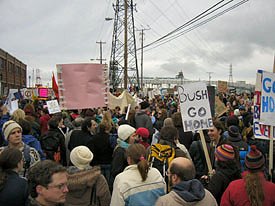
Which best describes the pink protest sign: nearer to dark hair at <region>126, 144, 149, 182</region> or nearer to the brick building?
dark hair at <region>126, 144, 149, 182</region>

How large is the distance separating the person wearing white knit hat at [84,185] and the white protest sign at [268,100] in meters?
2.79

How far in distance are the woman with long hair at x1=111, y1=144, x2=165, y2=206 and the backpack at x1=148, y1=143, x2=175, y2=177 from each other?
2.90ft

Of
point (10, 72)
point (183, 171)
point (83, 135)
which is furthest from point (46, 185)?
point (10, 72)

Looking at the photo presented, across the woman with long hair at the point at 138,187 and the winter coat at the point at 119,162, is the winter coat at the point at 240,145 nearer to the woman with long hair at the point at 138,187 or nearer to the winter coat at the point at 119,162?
the winter coat at the point at 119,162

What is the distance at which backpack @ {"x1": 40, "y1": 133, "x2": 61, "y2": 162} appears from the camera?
6641mm

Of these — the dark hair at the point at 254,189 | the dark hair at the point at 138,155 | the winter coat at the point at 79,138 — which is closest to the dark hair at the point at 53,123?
the winter coat at the point at 79,138

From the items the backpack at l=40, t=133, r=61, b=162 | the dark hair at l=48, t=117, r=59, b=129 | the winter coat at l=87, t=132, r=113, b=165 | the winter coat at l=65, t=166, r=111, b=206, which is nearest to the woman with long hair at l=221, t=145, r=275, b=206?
the winter coat at l=65, t=166, r=111, b=206

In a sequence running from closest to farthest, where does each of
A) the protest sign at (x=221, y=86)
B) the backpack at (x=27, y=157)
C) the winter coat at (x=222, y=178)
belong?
the winter coat at (x=222, y=178), the backpack at (x=27, y=157), the protest sign at (x=221, y=86)

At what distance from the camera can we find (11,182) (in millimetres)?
3494

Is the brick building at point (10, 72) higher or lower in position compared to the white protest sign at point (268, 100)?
higher

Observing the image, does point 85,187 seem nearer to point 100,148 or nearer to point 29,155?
point 29,155

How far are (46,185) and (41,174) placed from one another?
11cm

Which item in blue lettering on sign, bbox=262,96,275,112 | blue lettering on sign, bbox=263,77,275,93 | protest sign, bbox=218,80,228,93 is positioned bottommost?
blue lettering on sign, bbox=262,96,275,112

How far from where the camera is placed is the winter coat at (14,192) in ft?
11.1
